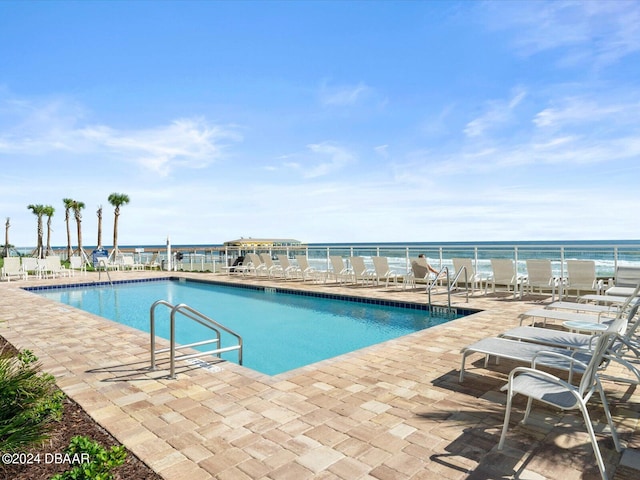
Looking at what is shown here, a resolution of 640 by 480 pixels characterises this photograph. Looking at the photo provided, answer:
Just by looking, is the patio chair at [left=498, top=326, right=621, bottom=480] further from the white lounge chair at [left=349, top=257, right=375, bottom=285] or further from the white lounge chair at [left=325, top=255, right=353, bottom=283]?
Answer: the white lounge chair at [left=325, top=255, right=353, bottom=283]

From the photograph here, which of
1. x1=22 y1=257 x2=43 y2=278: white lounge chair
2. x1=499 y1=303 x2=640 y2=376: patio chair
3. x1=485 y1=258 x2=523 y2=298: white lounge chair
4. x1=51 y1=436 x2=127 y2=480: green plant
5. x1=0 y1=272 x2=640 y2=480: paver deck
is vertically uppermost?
x1=22 y1=257 x2=43 y2=278: white lounge chair

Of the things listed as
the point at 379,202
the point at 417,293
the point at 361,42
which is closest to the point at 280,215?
the point at 379,202

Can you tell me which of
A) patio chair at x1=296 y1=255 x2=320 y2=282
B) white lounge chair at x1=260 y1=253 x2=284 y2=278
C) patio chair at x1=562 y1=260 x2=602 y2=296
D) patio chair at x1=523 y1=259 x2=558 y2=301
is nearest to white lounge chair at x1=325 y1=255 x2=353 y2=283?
Result: patio chair at x1=296 y1=255 x2=320 y2=282

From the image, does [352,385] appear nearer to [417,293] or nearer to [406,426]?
[406,426]

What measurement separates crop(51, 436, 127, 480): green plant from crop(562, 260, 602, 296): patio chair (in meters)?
8.11

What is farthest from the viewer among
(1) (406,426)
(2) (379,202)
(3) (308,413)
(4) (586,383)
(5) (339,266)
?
(2) (379,202)

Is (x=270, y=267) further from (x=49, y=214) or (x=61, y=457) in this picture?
(x=49, y=214)

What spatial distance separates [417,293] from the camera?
952cm

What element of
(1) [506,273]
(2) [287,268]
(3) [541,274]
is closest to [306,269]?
(2) [287,268]

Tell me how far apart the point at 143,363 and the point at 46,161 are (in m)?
18.7

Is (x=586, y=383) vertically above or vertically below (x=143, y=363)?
above

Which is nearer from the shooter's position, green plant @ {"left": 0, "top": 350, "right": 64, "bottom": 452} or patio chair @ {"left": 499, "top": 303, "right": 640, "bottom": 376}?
green plant @ {"left": 0, "top": 350, "right": 64, "bottom": 452}

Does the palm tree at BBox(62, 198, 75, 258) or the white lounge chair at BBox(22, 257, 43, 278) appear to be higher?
the palm tree at BBox(62, 198, 75, 258)

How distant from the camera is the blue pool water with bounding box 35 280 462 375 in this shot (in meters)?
5.85
